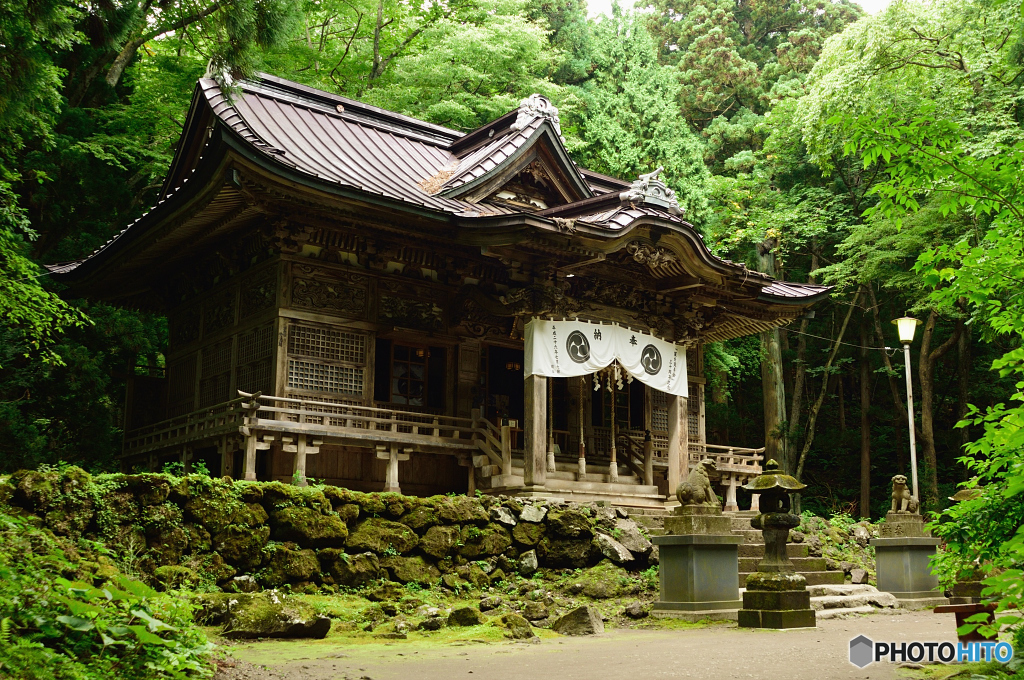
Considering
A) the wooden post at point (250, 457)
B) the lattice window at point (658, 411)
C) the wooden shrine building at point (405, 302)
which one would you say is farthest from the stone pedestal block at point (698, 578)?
the lattice window at point (658, 411)

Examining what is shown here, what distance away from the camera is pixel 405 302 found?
16.5 m

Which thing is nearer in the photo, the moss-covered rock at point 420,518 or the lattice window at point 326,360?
the moss-covered rock at point 420,518

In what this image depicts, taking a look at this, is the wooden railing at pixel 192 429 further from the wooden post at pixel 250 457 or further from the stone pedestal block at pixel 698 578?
the stone pedestal block at pixel 698 578

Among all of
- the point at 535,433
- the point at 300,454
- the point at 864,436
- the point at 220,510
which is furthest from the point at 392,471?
the point at 864,436

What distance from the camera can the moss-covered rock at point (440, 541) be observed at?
11784 mm

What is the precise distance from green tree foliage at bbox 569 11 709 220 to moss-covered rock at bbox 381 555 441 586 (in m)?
18.2

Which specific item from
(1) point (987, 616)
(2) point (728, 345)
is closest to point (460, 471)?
(1) point (987, 616)

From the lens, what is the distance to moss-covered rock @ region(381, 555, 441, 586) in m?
11.3

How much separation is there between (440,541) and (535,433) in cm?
380

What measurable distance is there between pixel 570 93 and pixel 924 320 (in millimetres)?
13420

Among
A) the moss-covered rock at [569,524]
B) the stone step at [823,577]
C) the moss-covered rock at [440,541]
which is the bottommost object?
the stone step at [823,577]

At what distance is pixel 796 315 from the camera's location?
66.6 feet

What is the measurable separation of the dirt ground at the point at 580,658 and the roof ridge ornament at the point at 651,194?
8.44 m

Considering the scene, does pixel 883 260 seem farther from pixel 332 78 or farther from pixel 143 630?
pixel 143 630
